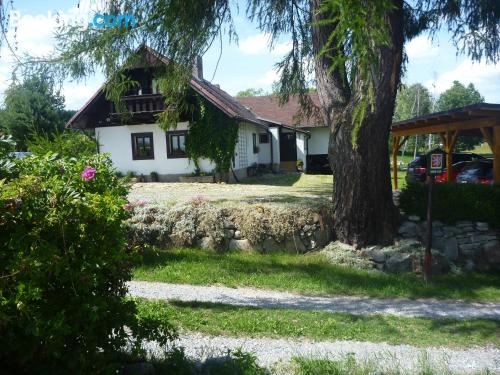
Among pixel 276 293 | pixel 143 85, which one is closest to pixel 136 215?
pixel 276 293

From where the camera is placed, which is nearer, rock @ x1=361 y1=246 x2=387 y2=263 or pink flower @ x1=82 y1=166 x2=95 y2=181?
pink flower @ x1=82 y1=166 x2=95 y2=181

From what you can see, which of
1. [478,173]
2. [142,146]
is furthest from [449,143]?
[142,146]

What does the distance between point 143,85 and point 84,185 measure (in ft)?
66.1

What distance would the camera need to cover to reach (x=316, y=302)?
7.95 m

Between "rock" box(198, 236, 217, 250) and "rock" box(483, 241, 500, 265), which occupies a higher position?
"rock" box(198, 236, 217, 250)

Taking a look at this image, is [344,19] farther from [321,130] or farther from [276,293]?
[321,130]

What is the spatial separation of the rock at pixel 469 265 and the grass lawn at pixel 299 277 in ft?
1.24

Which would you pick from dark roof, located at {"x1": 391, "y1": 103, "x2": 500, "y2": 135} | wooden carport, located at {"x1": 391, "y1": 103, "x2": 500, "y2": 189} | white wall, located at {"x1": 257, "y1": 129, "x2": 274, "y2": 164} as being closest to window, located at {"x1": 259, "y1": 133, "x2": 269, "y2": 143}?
white wall, located at {"x1": 257, "y1": 129, "x2": 274, "y2": 164}

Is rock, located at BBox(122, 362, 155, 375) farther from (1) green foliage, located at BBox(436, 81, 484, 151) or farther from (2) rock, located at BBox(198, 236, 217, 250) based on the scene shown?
(1) green foliage, located at BBox(436, 81, 484, 151)

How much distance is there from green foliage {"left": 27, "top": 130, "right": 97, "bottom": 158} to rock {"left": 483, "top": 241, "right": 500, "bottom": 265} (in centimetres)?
972

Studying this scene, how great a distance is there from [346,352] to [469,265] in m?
6.89

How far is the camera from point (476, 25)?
11.6 m

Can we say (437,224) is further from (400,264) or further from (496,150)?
(496,150)

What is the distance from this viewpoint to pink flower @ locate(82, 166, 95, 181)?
373 cm
